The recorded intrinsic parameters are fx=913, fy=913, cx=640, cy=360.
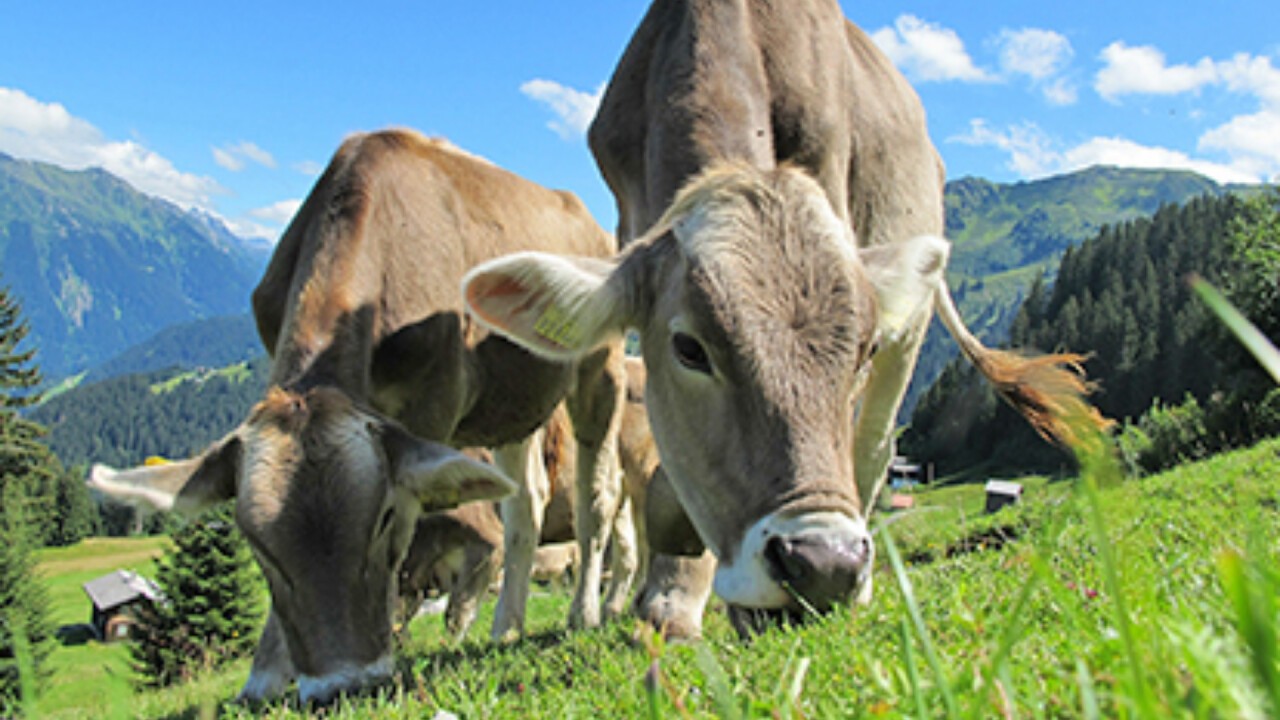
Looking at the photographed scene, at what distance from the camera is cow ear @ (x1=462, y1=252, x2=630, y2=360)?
176 inches

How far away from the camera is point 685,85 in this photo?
5.41 meters

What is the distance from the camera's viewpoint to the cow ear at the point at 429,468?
191 inches

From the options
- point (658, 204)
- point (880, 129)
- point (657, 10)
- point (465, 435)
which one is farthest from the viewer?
point (465, 435)

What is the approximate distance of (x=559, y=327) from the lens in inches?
182

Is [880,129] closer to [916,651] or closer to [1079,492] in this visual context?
[916,651]

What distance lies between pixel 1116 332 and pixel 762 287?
10751cm

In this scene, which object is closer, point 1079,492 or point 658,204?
point 1079,492

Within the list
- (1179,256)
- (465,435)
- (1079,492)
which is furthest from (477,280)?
(1179,256)

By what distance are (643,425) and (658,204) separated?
26.8ft

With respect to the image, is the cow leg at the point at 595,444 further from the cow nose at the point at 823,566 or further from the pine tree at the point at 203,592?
the pine tree at the point at 203,592

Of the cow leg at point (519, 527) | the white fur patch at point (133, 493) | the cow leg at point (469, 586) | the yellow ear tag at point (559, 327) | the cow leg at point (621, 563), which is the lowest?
the cow leg at point (469, 586)

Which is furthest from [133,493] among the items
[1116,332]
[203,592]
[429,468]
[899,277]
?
[1116,332]

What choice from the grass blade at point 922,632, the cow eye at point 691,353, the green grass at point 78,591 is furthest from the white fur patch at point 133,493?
the green grass at point 78,591

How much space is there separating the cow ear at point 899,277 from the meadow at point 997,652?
1209 millimetres
